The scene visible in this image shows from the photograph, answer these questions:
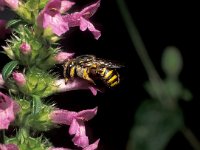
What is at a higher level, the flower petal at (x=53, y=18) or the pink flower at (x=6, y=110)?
the flower petal at (x=53, y=18)

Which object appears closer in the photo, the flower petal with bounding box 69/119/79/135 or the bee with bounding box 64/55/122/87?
the flower petal with bounding box 69/119/79/135

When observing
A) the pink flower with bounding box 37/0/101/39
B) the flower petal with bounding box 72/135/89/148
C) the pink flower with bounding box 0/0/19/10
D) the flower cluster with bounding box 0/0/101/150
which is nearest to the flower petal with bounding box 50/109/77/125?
the flower cluster with bounding box 0/0/101/150

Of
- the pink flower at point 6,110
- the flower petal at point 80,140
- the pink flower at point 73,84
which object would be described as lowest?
the flower petal at point 80,140

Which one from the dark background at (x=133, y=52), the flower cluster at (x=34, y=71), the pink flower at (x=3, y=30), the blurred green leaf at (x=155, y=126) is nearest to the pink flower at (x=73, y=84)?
the flower cluster at (x=34, y=71)

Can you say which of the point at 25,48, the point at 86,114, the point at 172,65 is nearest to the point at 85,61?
the point at 86,114

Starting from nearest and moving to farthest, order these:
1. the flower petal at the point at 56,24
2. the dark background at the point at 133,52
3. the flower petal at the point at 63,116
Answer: the flower petal at the point at 56,24 < the flower petal at the point at 63,116 < the dark background at the point at 133,52

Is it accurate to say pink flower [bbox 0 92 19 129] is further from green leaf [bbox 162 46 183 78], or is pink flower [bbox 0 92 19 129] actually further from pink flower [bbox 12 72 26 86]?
green leaf [bbox 162 46 183 78]

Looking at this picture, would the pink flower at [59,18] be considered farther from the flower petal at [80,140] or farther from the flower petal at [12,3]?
the flower petal at [80,140]

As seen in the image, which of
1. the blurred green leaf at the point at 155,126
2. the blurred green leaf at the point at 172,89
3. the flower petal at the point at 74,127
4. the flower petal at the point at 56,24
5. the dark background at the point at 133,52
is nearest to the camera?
the flower petal at the point at 56,24

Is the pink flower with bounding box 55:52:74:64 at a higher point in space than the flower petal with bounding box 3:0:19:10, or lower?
lower
